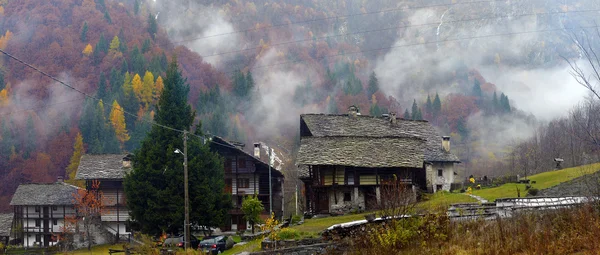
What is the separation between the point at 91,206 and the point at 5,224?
1886 cm

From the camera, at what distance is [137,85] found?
137 metres

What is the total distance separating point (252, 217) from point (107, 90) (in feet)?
355

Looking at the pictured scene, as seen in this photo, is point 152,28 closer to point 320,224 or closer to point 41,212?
point 41,212

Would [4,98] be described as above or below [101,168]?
above

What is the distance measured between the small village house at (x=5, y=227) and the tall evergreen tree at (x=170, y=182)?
3262 cm

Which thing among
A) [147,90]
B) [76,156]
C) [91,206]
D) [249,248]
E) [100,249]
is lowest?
[100,249]

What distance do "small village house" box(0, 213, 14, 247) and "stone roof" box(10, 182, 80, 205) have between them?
4.58 metres

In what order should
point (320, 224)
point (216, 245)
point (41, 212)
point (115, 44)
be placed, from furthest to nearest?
point (115, 44)
point (41, 212)
point (216, 245)
point (320, 224)

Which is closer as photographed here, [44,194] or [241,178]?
[241,178]

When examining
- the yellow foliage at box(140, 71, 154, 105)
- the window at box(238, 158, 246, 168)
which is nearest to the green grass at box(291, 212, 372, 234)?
the window at box(238, 158, 246, 168)

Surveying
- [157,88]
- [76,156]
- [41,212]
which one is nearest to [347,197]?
[41,212]

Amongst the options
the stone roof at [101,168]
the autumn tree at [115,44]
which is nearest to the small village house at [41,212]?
the stone roof at [101,168]

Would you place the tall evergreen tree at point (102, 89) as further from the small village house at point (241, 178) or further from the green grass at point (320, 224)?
the green grass at point (320, 224)

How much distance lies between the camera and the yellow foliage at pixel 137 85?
13564 cm
